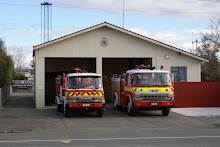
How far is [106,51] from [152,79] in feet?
24.1

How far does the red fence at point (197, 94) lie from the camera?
25062 millimetres

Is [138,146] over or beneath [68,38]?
beneath

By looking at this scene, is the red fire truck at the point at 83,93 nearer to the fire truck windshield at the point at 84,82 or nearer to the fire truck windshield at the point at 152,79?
the fire truck windshield at the point at 84,82

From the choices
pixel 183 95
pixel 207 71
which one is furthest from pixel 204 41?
pixel 183 95

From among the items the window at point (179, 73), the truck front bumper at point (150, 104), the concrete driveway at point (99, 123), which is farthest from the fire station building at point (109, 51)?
the truck front bumper at point (150, 104)

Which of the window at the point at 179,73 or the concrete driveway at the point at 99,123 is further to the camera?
the window at the point at 179,73

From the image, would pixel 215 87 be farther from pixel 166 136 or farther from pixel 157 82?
pixel 166 136

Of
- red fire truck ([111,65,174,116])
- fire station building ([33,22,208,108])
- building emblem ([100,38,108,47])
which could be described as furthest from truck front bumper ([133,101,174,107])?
building emblem ([100,38,108,47])

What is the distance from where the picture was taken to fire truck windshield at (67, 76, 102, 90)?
19533mm

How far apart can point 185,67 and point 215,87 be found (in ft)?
10.9

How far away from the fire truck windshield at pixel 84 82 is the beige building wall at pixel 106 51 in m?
6.48

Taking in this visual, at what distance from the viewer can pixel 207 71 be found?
50156mm

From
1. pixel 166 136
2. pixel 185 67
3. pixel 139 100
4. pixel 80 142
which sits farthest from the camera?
pixel 185 67

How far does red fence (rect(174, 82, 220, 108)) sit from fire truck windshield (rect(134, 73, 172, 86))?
5.15m
